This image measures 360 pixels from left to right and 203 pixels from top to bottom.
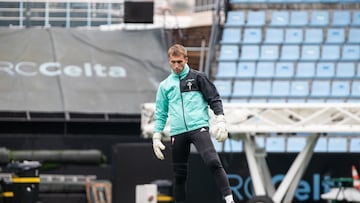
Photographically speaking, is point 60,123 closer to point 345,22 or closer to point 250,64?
point 250,64

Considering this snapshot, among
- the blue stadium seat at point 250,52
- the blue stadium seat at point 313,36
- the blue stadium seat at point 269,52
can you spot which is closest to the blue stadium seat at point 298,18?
the blue stadium seat at point 313,36

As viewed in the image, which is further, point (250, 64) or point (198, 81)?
point (250, 64)

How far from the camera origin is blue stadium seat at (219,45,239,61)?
83.4 ft

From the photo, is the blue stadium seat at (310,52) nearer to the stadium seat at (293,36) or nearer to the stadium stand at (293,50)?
the stadium stand at (293,50)

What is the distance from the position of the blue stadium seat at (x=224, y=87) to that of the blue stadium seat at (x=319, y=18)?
294 cm

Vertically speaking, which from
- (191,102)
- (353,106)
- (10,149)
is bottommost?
(10,149)

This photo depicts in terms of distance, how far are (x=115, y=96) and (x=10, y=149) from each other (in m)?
2.58

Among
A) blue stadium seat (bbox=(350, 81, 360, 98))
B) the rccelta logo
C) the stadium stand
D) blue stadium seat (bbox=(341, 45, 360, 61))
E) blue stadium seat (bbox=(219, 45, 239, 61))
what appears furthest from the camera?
blue stadium seat (bbox=(219, 45, 239, 61))

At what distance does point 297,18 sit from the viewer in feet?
86.2

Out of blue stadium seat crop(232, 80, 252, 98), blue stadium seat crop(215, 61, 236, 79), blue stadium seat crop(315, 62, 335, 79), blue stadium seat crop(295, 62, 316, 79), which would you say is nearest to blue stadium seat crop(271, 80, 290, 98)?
blue stadium seat crop(295, 62, 316, 79)

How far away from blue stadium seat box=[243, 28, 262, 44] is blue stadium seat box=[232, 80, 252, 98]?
1.57 m

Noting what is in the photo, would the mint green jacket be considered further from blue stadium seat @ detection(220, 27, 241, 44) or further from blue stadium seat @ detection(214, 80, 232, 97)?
blue stadium seat @ detection(220, 27, 241, 44)

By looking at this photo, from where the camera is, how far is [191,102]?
31.4ft

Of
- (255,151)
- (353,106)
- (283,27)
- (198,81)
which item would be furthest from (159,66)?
(198,81)
